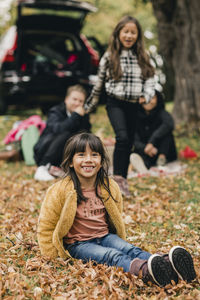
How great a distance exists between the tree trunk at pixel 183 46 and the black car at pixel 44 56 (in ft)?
5.23

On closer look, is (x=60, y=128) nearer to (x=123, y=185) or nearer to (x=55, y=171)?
(x=55, y=171)

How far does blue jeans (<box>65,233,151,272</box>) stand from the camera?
9.07ft

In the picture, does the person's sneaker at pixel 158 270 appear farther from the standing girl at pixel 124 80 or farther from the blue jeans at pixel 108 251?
the standing girl at pixel 124 80

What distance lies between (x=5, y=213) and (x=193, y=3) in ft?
19.7

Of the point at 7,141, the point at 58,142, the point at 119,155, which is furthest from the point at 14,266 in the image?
the point at 7,141

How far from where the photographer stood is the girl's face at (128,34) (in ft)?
14.5

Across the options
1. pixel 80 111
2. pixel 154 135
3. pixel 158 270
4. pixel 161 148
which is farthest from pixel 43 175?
pixel 158 270

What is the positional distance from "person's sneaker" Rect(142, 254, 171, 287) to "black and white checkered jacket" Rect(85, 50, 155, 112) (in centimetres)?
236

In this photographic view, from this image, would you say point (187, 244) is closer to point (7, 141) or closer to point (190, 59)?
point (7, 141)

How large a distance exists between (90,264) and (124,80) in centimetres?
234

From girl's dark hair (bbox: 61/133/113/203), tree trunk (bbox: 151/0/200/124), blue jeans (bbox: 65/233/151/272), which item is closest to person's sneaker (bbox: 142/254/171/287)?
blue jeans (bbox: 65/233/151/272)

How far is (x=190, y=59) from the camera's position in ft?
27.3

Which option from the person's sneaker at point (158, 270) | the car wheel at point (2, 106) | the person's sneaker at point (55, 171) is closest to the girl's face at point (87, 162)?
the person's sneaker at point (158, 270)

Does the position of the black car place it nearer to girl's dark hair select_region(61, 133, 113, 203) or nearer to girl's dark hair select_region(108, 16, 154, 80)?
girl's dark hair select_region(108, 16, 154, 80)
